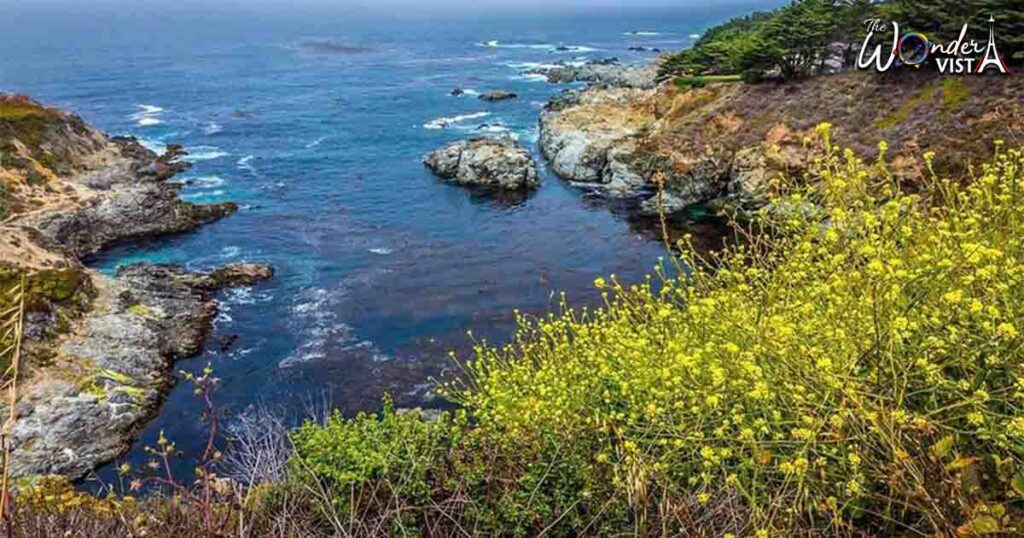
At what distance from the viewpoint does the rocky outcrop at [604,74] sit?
89500 mm

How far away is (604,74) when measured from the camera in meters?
101

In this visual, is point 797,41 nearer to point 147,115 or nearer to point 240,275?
point 240,275

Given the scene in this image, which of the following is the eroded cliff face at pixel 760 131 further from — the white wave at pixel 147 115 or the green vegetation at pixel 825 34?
the white wave at pixel 147 115

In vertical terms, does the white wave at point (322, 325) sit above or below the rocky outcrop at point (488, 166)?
below

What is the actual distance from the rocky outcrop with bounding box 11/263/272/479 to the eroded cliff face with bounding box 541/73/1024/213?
94.6 feet

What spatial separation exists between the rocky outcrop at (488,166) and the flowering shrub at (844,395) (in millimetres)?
44556

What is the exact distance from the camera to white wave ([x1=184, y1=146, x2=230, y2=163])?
62.0 metres

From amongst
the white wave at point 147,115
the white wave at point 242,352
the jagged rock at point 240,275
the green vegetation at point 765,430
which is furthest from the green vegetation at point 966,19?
the white wave at point 147,115

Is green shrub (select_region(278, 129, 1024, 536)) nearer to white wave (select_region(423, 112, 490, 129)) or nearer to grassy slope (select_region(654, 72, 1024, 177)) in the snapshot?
grassy slope (select_region(654, 72, 1024, 177))

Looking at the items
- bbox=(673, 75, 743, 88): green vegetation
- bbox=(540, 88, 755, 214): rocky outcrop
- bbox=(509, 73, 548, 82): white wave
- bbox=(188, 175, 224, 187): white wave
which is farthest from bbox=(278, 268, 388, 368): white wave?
bbox=(509, 73, 548, 82): white wave

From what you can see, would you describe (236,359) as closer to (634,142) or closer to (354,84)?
(634,142)

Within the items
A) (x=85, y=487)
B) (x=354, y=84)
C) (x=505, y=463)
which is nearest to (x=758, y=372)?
(x=505, y=463)

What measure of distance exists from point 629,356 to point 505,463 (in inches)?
98.1

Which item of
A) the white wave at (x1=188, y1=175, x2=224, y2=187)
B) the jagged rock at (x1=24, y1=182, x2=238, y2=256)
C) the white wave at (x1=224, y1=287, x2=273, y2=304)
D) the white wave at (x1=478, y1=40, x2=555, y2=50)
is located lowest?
the white wave at (x1=224, y1=287, x2=273, y2=304)
